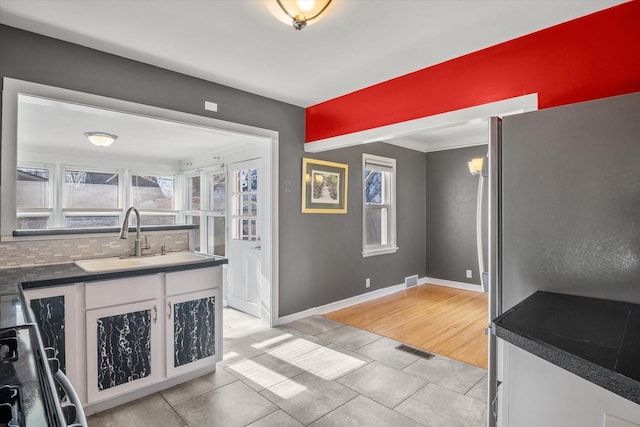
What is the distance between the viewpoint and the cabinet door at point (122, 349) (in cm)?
211

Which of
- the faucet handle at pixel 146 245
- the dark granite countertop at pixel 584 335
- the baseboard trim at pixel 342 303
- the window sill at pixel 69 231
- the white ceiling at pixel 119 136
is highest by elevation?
the white ceiling at pixel 119 136

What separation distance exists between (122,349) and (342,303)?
110 inches

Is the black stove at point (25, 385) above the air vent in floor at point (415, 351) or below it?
above

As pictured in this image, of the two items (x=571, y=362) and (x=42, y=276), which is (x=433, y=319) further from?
(x=42, y=276)

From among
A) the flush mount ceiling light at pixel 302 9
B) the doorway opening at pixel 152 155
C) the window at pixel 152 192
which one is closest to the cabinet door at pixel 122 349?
the doorway opening at pixel 152 155

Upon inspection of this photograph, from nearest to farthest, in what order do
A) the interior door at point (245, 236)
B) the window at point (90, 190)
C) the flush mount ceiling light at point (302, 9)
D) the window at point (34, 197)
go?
1. the flush mount ceiling light at point (302, 9)
2. the interior door at point (245, 236)
3. the window at point (34, 197)
4. the window at point (90, 190)

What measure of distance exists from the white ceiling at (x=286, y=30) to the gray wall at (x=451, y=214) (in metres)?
3.13

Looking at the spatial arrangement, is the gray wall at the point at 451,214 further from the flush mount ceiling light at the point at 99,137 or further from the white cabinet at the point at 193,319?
the flush mount ceiling light at the point at 99,137

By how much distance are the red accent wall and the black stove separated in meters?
2.72

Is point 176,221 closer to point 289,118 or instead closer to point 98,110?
point 289,118

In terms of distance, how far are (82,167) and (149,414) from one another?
532 centimetres

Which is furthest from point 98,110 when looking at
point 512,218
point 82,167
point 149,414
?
point 82,167

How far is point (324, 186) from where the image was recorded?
4277 mm

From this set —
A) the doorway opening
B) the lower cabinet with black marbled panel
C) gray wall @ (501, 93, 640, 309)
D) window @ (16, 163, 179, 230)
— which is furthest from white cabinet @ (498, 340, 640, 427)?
window @ (16, 163, 179, 230)
